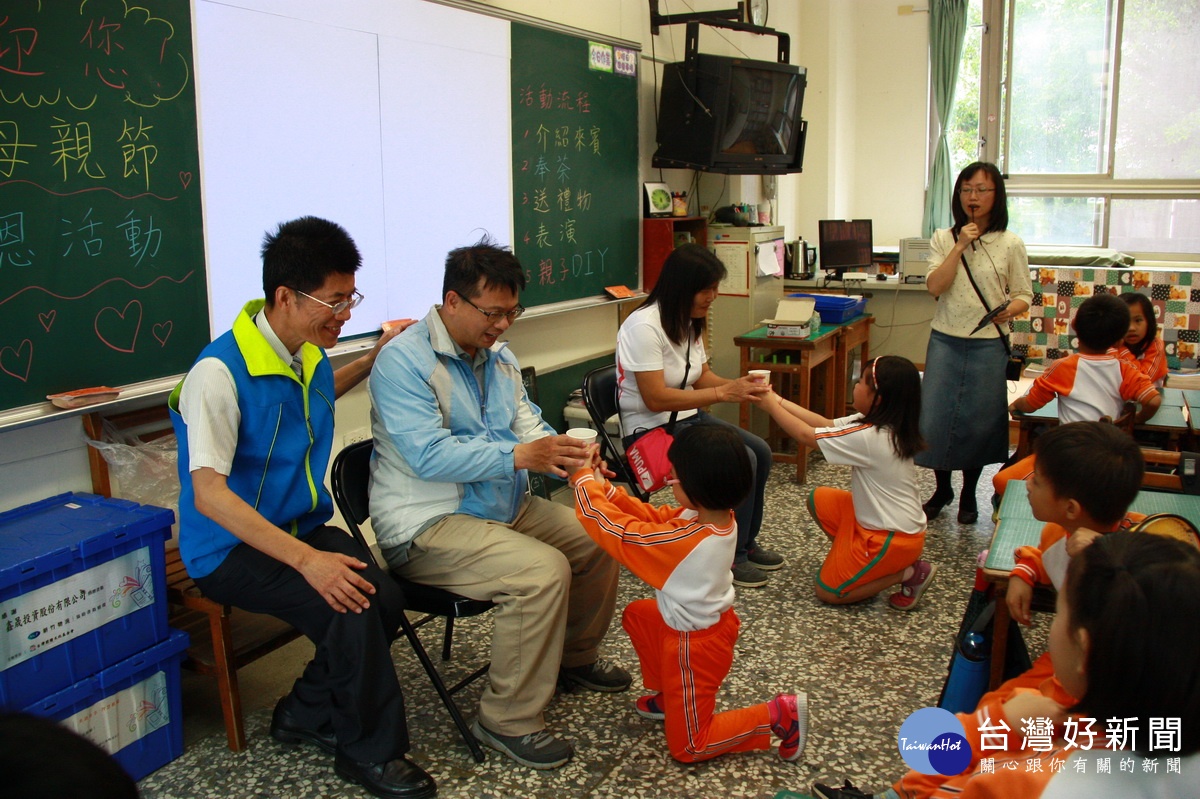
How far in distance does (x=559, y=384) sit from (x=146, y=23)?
2248mm

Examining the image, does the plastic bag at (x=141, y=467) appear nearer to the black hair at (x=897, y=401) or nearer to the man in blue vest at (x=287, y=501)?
the man in blue vest at (x=287, y=501)

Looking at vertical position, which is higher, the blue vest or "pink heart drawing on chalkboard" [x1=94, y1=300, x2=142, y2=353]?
"pink heart drawing on chalkboard" [x1=94, y1=300, x2=142, y2=353]

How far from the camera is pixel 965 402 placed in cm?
371

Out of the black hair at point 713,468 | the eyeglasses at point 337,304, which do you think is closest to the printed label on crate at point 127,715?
the eyeglasses at point 337,304

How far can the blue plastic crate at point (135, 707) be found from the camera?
2.00 meters

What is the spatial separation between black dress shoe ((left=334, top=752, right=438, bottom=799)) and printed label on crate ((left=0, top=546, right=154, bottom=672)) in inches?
25.0

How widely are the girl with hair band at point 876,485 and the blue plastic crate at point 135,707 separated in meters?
1.94

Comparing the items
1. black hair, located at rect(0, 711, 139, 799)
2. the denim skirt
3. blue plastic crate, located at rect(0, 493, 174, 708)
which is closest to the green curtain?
the denim skirt

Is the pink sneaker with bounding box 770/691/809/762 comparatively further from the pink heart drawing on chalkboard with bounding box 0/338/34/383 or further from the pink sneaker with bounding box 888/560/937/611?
the pink heart drawing on chalkboard with bounding box 0/338/34/383

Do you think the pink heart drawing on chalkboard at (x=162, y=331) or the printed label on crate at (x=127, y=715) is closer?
the printed label on crate at (x=127, y=715)

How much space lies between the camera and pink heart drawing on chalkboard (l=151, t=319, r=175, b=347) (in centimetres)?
243

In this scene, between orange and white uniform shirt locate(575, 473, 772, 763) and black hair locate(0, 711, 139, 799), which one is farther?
orange and white uniform shirt locate(575, 473, 772, 763)

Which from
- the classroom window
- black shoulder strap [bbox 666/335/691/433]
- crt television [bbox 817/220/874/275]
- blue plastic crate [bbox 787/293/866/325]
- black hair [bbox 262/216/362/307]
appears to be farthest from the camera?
the classroom window

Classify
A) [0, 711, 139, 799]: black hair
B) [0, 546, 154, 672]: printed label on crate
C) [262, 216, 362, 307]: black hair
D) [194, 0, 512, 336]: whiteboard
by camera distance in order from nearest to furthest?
1. [0, 711, 139, 799]: black hair
2. [0, 546, 154, 672]: printed label on crate
3. [262, 216, 362, 307]: black hair
4. [194, 0, 512, 336]: whiteboard
